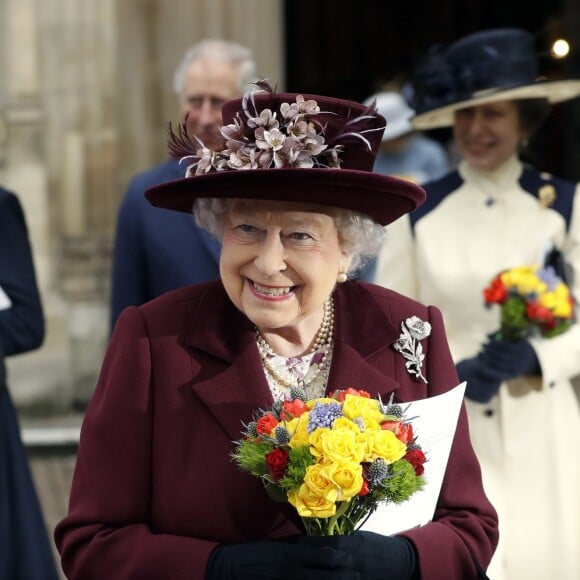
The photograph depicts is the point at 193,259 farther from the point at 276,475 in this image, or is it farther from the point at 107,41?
the point at 107,41

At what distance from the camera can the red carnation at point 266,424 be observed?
9.28 ft

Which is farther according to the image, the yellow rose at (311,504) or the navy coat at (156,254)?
the navy coat at (156,254)

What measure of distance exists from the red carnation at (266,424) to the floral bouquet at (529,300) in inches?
81.7

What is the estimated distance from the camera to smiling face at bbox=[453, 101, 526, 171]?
5.12 meters

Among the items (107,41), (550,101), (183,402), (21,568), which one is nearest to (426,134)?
(107,41)

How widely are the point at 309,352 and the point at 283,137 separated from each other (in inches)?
20.1

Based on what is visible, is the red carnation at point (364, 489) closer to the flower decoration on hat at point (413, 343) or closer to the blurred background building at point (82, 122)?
the flower decoration on hat at point (413, 343)

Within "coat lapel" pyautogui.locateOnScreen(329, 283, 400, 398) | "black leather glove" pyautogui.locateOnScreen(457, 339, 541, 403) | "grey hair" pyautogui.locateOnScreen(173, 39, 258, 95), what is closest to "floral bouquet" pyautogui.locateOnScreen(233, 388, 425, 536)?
"coat lapel" pyautogui.locateOnScreen(329, 283, 400, 398)

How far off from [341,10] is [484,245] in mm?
6605

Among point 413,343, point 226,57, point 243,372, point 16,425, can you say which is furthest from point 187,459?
point 226,57

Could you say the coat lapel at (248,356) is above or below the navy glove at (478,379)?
above

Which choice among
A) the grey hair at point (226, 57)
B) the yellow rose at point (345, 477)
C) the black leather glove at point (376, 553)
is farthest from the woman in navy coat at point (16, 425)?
the yellow rose at point (345, 477)

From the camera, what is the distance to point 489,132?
514 cm

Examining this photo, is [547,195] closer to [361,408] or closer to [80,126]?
[361,408]
